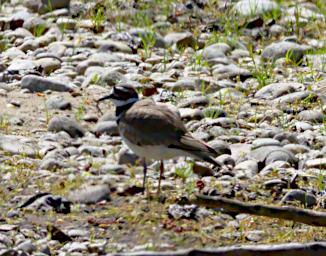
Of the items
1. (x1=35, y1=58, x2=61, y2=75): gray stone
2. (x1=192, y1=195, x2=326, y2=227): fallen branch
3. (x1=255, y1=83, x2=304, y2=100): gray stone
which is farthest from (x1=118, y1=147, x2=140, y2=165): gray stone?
(x1=192, y1=195, x2=326, y2=227): fallen branch

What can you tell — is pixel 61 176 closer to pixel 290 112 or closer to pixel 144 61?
pixel 290 112

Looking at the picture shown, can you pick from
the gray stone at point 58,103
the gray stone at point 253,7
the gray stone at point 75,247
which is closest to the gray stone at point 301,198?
the gray stone at point 75,247

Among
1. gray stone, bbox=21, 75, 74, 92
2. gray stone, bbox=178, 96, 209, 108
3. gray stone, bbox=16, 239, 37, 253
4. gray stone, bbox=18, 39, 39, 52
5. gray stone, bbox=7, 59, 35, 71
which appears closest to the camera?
gray stone, bbox=16, 239, 37, 253

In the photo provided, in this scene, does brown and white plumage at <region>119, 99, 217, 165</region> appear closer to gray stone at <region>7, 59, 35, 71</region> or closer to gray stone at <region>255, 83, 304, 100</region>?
gray stone at <region>255, 83, 304, 100</region>

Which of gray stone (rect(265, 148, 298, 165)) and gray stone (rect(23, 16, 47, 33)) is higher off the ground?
gray stone (rect(23, 16, 47, 33))

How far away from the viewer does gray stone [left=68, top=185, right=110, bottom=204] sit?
769 centimetres

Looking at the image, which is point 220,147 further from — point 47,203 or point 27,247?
point 27,247

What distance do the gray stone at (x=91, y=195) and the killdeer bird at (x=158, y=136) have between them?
0.33 meters

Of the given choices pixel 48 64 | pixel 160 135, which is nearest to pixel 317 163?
pixel 160 135

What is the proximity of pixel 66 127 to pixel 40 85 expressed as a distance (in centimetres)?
122

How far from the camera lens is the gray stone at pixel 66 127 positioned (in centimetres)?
915

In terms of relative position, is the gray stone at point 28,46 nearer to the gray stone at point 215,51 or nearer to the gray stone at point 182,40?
the gray stone at point 182,40

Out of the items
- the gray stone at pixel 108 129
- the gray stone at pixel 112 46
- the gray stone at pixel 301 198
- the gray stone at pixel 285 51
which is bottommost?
the gray stone at pixel 301 198

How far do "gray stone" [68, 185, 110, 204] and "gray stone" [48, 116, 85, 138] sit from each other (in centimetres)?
138
